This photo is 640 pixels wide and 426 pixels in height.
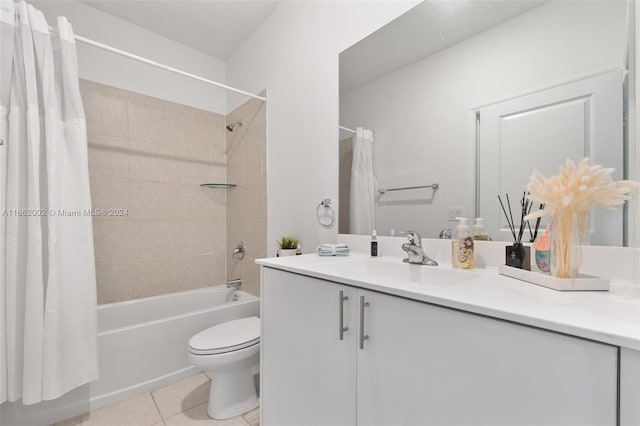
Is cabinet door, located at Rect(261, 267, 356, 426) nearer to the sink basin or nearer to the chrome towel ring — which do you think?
the sink basin

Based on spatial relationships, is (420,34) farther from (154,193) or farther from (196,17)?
(154,193)

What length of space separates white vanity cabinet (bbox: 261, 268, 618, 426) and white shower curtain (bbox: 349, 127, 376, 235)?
55cm

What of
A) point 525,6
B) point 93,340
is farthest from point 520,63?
point 93,340

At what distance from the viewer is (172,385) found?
1.71 metres

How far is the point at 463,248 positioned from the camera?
98cm

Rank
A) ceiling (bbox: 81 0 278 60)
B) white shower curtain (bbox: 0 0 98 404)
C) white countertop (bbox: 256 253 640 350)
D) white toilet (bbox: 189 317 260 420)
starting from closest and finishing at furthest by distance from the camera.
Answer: white countertop (bbox: 256 253 640 350)
white shower curtain (bbox: 0 0 98 404)
white toilet (bbox: 189 317 260 420)
ceiling (bbox: 81 0 278 60)

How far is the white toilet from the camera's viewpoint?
1354mm

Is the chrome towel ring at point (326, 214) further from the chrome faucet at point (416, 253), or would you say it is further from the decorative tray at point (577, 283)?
the decorative tray at point (577, 283)

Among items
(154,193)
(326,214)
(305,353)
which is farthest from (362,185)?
(154,193)

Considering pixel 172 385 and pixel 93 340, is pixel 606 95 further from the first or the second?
pixel 172 385

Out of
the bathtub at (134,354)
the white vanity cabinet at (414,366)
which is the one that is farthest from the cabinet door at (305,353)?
the bathtub at (134,354)

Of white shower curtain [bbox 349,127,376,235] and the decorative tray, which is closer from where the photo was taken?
the decorative tray

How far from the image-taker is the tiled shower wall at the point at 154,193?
196 cm

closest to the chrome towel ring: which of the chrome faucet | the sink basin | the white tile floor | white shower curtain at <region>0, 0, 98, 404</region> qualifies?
the sink basin
